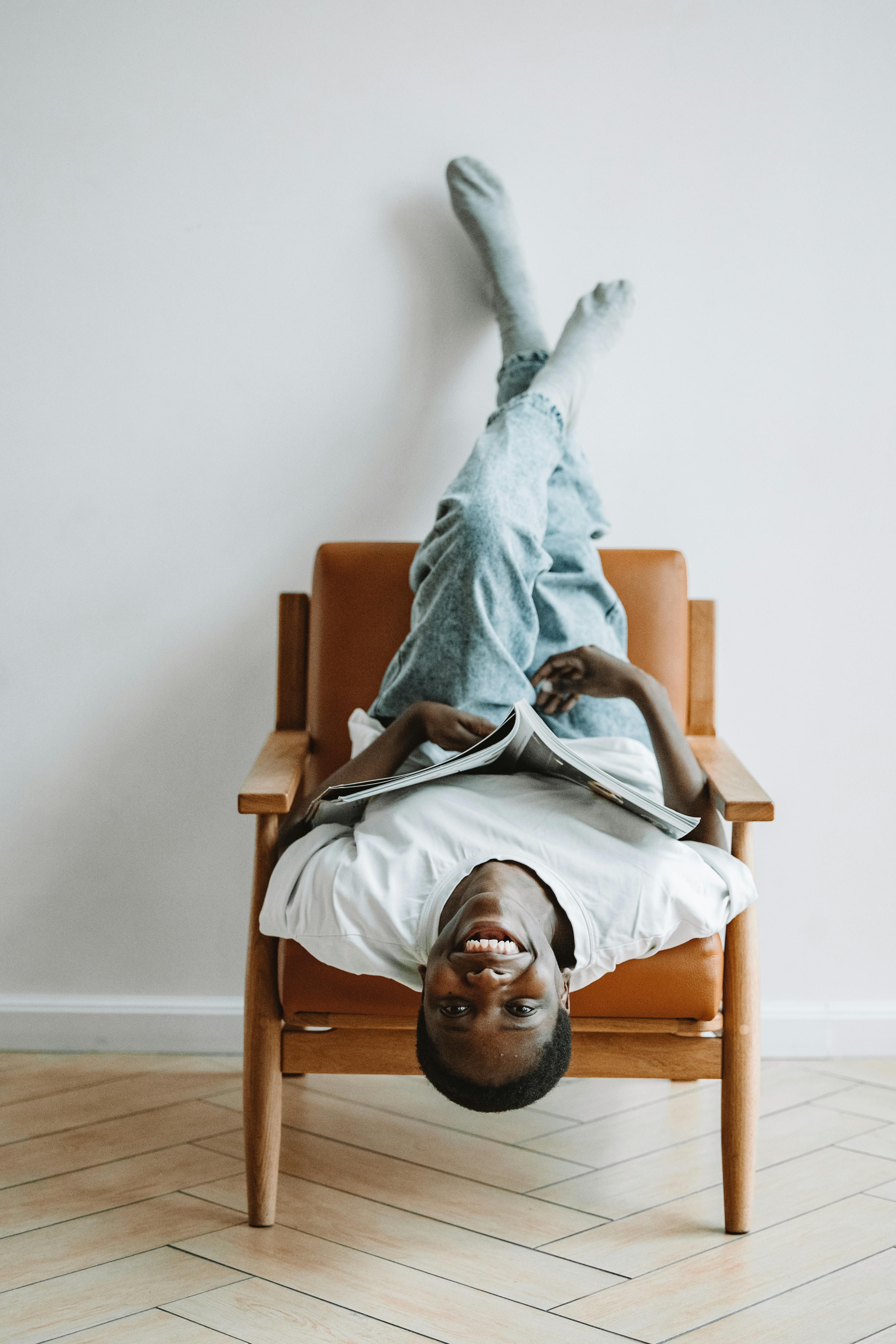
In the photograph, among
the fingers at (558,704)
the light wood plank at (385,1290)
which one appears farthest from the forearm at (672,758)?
the light wood plank at (385,1290)

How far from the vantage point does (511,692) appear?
5.29ft

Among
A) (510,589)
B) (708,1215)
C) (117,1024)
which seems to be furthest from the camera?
(117,1024)

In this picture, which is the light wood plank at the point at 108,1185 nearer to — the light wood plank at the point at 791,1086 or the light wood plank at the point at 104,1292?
the light wood plank at the point at 104,1292

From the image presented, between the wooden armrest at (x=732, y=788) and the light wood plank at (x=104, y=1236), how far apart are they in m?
0.80

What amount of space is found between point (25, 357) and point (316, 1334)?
1659 mm

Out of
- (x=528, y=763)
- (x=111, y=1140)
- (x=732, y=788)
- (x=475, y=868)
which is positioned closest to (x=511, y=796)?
(x=528, y=763)

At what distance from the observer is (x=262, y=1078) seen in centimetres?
143

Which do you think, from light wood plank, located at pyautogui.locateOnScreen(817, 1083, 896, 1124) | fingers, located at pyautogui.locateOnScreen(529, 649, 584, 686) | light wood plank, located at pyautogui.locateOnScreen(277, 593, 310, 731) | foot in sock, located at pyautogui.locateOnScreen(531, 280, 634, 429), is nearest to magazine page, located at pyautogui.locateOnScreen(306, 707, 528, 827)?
fingers, located at pyautogui.locateOnScreen(529, 649, 584, 686)

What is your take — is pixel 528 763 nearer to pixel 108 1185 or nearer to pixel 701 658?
pixel 701 658

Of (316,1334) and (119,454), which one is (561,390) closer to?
(119,454)

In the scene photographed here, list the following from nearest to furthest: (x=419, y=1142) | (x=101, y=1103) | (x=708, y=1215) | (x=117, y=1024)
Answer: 1. (x=708, y=1215)
2. (x=419, y=1142)
3. (x=101, y=1103)
4. (x=117, y=1024)

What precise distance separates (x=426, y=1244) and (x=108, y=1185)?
0.45m

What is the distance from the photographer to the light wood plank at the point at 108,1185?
4.78 feet

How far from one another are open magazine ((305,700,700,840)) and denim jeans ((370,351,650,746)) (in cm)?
15
